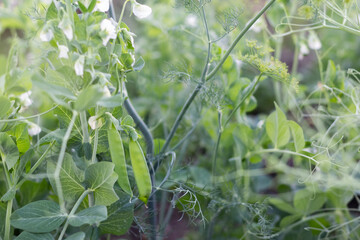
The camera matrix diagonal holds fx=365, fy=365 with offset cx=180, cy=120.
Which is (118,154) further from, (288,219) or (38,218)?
(288,219)

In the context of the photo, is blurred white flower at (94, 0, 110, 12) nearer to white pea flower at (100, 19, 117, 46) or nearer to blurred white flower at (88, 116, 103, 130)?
white pea flower at (100, 19, 117, 46)

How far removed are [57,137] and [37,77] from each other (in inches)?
6.6

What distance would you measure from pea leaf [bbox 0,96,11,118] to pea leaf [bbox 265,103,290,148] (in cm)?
55

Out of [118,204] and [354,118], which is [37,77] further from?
[354,118]

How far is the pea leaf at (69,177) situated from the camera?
64 cm

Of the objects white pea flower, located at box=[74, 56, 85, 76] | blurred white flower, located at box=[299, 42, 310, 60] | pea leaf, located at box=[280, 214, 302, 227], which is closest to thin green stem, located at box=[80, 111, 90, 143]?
white pea flower, located at box=[74, 56, 85, 76]

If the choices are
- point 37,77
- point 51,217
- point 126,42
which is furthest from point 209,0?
point 51,217

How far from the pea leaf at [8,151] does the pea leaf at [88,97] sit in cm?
20

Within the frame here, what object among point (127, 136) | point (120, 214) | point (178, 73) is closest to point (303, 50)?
point (178, 73)

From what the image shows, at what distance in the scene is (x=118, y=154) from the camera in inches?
24.8

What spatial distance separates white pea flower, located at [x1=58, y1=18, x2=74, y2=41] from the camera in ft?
1.71

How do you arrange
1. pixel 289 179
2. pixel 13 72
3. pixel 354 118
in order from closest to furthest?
pixel 13 72
pixel 354 118
pixel 289 179

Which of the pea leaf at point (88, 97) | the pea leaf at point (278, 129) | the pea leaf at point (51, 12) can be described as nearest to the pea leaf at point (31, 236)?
the pea leaf at point (88, 97)

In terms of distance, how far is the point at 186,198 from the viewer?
2.56 feet
